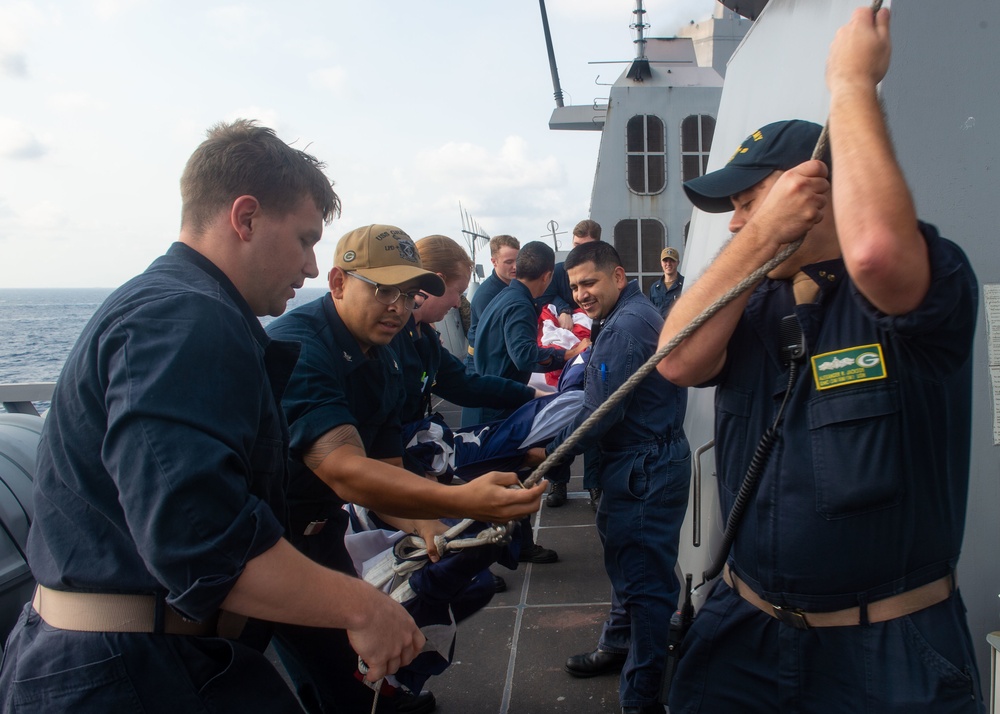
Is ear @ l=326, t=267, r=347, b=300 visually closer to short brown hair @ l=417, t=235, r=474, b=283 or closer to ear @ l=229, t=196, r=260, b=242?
ear @ l=229, t=196, r=260, b=242

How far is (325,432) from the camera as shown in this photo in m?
2.19

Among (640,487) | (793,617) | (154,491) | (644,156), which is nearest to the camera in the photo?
(154,491)

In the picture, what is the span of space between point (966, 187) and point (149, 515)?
7.24 ft

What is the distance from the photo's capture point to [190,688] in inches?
57.7

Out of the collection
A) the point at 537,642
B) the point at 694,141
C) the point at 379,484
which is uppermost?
the point at 694,141

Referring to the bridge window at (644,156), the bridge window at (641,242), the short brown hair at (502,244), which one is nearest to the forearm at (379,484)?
the short brown hair at (502,244)

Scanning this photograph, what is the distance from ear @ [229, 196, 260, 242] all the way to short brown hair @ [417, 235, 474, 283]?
1.99 meters

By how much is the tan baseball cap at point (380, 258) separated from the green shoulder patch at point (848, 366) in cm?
138

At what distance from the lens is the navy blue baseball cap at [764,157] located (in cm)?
165

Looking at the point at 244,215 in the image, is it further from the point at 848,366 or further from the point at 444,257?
the point at 444,257

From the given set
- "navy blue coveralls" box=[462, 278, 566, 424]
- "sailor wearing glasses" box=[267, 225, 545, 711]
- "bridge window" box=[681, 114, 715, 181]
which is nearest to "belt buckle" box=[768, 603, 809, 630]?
"sailor wearing glasses" box=[267, 225, 545, 711]

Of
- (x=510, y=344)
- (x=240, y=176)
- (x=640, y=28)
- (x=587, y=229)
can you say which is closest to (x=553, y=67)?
(x=640, y=28)

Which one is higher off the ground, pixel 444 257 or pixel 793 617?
pixel 444 257

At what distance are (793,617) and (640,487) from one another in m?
1.57
